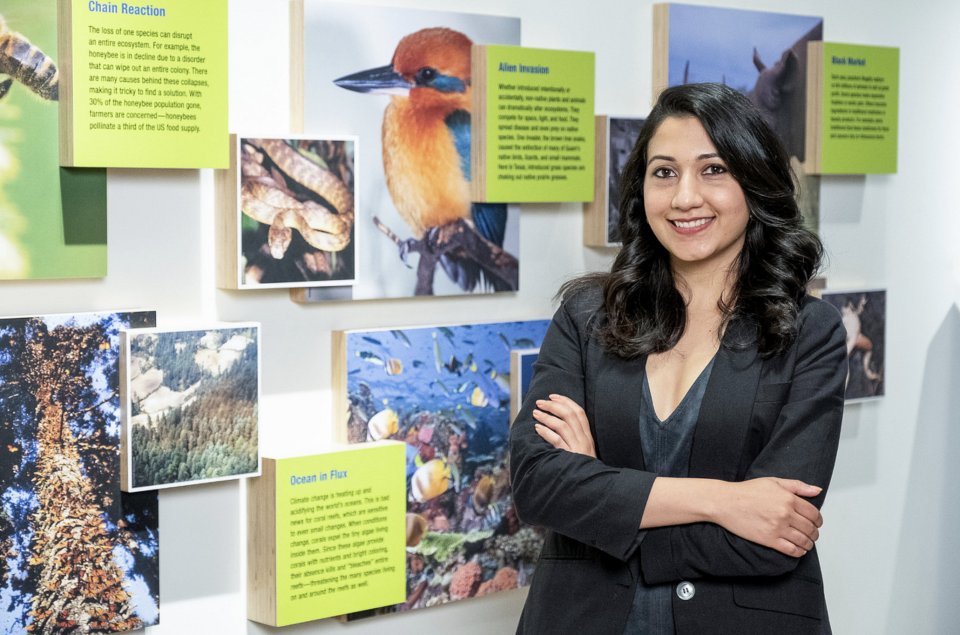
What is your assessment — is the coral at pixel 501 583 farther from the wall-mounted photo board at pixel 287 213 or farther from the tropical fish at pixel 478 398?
the wall-mounted photo board at pixel 287 213

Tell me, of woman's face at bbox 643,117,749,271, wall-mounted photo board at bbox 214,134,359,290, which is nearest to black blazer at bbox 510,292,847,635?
woman's face at bbox 643,117,749,271

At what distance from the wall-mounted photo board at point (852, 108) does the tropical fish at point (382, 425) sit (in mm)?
1295

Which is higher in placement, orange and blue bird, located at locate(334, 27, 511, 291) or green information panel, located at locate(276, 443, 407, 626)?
orange and blue bird, located at locate(334, 27, 511, 291)

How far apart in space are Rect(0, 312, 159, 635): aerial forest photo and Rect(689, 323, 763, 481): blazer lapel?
0.96 m

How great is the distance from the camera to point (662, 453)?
5.76 ft

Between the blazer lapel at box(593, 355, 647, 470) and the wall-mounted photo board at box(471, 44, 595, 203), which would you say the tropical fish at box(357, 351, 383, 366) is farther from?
the blazer lapel at box(593, 355, 647, 470)

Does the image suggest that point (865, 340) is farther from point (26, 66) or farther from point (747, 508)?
point (26, 66)

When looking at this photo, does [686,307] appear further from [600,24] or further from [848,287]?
[848,287]

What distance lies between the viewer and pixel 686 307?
6.15ft

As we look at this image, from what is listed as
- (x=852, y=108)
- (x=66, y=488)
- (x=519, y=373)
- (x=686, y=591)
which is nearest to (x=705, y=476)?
(x=686, y=591)

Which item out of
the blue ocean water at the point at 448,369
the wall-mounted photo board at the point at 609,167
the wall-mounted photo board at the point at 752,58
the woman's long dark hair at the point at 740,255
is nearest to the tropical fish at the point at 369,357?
the blue ocean water at the point at 448,369

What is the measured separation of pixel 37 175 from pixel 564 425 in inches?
37.5

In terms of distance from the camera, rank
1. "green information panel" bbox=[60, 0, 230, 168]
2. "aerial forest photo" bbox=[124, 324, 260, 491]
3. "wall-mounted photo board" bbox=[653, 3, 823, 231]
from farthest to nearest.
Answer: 1. "wall-mounted photo board" bbox=[653, 3, 823, 231]
2. "aerial forest photo" bbox=[124, 324, 260, 491]
3. "green information panel" bbox=[60, 0, 230, 168]

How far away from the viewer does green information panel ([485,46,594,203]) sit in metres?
2.20
